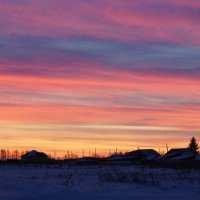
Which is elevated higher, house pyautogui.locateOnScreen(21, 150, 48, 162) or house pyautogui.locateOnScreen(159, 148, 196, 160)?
house pyautogui.locateOnScreen(21, 150, 48, 162)

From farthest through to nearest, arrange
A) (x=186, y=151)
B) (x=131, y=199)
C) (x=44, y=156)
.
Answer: (x=44, y=156) < (x=186, y=151) < (x=131, y=199)

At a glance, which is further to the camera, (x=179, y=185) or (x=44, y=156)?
(x=44, y=156)

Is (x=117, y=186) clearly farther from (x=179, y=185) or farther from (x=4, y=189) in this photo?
(x=4, y=189)

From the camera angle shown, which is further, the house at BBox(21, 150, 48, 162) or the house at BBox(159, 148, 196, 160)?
the house at BBox(21, 150, 48, 162)

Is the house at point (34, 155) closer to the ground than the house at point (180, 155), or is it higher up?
higher up

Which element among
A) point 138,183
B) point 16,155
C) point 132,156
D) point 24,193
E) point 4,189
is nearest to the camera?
point 24,193

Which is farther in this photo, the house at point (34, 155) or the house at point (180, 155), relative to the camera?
the house at point (34, 155)

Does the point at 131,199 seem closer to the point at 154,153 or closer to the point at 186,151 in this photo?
the point at 186,151

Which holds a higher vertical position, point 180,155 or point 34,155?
point 34,155

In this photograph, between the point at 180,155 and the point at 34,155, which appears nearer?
the point at 180,155

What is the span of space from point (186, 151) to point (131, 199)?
223 feet

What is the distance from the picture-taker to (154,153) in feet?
308

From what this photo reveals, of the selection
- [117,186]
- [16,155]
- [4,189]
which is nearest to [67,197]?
[4,189]

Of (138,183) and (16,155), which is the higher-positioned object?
(16,155)
